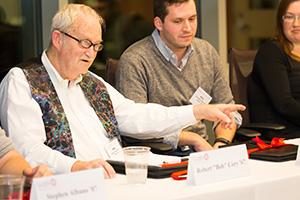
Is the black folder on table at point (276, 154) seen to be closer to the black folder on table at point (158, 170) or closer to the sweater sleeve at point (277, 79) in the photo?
the black folder on table at point (158, 170)

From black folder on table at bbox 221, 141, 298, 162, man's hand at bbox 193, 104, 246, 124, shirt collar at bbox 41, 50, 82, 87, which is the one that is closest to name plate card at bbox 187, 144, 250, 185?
black folder on table at bbox 221, 141, 298, 162

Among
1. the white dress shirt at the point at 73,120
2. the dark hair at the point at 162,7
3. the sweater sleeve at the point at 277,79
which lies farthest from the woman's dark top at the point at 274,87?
the white dress shirt at the point at 73,120

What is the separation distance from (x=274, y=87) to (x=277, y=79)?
0.05m

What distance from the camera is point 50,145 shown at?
97.4 inches

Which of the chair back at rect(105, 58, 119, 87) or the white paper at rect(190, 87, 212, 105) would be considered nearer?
the chair back at rect(105, 58, 119, 87)

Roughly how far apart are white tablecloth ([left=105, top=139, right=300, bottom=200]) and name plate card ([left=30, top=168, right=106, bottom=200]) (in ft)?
0.45

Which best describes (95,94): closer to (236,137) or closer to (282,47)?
(236,137)

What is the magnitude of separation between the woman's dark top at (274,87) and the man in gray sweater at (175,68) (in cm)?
27

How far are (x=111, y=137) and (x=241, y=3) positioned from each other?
8.65 feet

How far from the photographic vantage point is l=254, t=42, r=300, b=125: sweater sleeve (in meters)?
3.51

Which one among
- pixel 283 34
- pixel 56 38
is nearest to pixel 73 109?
pixel 56 38

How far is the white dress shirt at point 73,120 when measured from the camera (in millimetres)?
2334

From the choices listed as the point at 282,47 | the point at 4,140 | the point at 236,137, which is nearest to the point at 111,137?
the point at 4,140

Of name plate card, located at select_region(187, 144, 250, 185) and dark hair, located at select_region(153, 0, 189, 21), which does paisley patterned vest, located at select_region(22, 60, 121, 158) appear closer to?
name plate card, located at select_region(187, 144, 250, 185)
